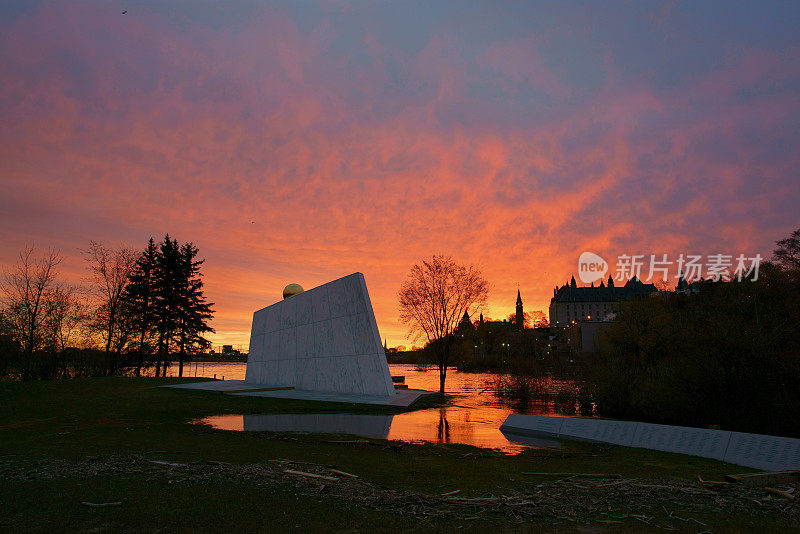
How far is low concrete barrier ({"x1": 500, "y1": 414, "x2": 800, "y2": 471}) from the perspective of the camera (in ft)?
27.1

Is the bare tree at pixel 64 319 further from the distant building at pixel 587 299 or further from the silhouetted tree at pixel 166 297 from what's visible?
the distant building at pixel 587 299

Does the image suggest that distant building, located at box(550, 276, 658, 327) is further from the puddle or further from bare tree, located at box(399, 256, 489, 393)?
the puddle

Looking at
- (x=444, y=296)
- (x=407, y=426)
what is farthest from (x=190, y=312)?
(x=407, y=426)

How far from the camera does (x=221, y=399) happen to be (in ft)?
61.6

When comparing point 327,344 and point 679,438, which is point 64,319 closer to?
point 327,344

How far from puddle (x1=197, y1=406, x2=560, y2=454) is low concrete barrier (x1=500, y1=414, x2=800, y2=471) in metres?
0.80

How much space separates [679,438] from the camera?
9.89m

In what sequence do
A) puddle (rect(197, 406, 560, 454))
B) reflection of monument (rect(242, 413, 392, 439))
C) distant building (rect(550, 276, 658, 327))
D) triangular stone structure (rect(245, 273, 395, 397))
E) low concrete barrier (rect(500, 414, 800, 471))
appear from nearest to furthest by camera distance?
low concrete barrier (rect(500, 414, 800, 471)), puddle (rect(197, 406, 560, 454)), reflection of monument (rect(242, 413, 392, 439)), triangular stone structure (rect(245, 273, 395, 397)), distant building (rect(550, 276, 658, 327))

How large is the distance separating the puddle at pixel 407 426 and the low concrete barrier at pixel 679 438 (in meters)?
0.80

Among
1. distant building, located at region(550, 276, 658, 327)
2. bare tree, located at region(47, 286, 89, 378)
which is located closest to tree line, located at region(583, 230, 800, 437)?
bare tree, located at region(47, 286, 89, 378)

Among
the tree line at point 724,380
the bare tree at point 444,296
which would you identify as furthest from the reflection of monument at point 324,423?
the bare tree at point 444,296

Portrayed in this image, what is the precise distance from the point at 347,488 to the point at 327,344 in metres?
16.3

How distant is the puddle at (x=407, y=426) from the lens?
421 inches

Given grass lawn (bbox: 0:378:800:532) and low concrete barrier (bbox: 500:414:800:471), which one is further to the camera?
low concrete barrier (bbox: 500:414:800:471)
